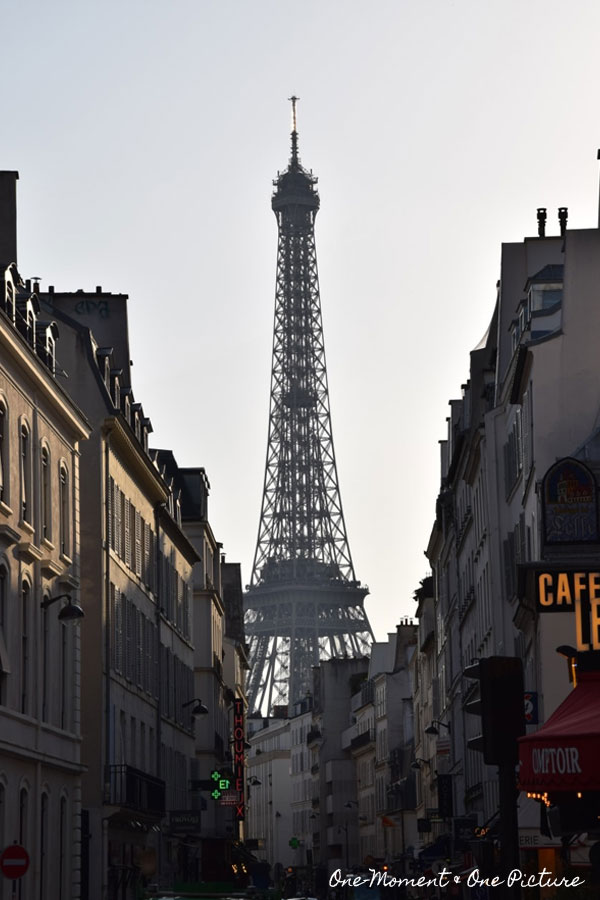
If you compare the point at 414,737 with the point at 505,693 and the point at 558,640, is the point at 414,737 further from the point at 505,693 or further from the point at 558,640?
the point at 505,693

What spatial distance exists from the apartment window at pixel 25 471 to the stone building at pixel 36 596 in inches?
0.8

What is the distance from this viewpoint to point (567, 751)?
1267 cm

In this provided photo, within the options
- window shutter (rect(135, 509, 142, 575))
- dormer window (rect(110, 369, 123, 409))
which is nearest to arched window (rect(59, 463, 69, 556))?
dormer window (rect(110, 369, 123, 409))

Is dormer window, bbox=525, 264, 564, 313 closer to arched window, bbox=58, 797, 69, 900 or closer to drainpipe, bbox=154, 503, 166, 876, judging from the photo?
arched window, bbox=58, 797, 69, 900

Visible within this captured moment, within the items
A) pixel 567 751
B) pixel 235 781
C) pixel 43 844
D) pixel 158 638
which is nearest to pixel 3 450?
pixel 43 844

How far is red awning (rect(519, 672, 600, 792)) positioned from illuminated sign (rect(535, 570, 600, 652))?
612 inches

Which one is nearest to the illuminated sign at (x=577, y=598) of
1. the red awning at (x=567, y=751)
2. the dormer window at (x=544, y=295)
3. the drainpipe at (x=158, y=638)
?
the dormer window at (x=544, y=295)

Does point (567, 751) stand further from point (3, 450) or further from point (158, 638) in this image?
point (158, 638)

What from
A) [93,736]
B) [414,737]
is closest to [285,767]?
[414,737]

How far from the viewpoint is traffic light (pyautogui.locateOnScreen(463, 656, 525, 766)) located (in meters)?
10.7

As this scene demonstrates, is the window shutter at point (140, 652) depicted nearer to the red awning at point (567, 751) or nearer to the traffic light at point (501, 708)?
the red awning at point (567, 751)

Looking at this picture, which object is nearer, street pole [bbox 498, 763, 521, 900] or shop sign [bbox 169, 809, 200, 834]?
street pole [bbox 498, 763, 521, 900]

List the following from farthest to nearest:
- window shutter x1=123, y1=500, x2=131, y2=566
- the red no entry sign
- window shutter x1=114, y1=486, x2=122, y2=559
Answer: window shutter x1=123, y1=500, x2=131, y2=566 < window shutter x1=114, y1=486, x2=122, y2=559 < the red no entry sign

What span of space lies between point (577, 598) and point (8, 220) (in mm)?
18229
